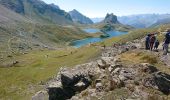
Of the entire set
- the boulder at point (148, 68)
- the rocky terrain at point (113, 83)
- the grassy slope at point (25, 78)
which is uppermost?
the boulder at point (148, 68)

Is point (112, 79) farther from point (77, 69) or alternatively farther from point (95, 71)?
point (77, 69)

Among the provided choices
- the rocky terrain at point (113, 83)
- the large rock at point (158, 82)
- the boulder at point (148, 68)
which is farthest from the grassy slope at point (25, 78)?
the large rock at point (158, 82)

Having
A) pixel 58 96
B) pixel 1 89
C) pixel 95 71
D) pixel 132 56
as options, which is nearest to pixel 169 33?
pixel 132 56

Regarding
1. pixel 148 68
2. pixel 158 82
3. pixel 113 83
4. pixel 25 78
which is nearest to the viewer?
pixel 158 82

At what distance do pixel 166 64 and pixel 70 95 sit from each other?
40.5 feet

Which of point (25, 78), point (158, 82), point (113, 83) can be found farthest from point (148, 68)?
point (25, 78)

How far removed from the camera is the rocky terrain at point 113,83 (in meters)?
33.4

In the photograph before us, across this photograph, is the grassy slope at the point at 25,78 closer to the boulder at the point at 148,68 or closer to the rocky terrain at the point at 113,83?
the rocky terrain at the point at 113,83

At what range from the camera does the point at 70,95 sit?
41.4 m

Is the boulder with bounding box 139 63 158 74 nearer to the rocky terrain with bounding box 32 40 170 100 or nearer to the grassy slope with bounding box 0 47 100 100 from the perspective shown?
the rocky terrain with bounding box 32 40 170 100

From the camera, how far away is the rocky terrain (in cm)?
3338

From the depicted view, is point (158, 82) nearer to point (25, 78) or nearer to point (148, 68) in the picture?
point (148, 68)

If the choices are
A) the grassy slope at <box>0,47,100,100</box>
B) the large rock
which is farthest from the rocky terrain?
the grassy slope at <box>0,47,100,100</box>

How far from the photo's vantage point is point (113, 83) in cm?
3547
